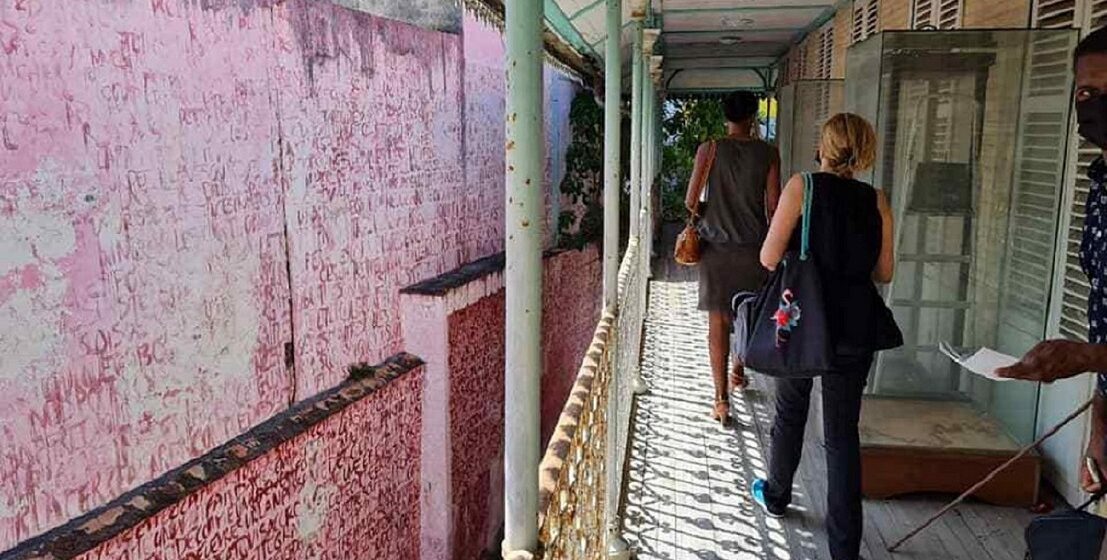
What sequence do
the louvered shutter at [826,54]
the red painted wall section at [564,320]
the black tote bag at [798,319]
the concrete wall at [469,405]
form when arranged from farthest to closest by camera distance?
the louvered shutter at [826,54]
the red painted wall section at [564,320]
the concrete wall at [469,405]
the black tote bag at [798,319]

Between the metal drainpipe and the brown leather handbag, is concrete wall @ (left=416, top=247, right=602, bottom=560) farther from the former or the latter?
the metal drainpipe


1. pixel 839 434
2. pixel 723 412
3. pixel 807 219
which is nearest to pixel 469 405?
pixel 723 412

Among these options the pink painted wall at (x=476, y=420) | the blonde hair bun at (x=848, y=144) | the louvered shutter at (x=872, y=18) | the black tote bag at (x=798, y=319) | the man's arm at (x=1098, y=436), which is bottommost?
the pink painted wall at (x=476, y=420)

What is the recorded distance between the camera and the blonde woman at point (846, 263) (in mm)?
2691

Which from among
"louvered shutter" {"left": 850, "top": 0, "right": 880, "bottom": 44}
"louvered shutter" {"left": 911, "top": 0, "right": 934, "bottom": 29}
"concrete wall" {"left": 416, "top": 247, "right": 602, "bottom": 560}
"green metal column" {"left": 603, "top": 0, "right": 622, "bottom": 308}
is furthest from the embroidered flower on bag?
"louvered shutter" {"left": 850, "top": 0, "right": 880, "bottom": 44}

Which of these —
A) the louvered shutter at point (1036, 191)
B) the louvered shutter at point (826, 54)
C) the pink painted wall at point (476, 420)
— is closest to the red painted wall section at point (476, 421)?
the pink painted wall at point (476, 420)

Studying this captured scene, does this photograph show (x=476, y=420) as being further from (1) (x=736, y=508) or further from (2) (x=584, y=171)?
(2) (x=584, y=171)

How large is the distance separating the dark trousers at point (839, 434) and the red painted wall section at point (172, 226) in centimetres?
201

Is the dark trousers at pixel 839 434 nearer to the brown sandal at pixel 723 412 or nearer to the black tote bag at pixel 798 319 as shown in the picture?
the black tote bag at pixel 798 319

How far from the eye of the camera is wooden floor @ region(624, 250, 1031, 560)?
3217mm

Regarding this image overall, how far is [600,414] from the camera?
269 centimetres

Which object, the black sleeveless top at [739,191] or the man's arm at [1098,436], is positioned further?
the black sleeveless top at [739,191]

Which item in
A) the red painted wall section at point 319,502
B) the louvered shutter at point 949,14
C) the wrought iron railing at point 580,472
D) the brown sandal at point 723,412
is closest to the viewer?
the wrought iron railing at point 580,472

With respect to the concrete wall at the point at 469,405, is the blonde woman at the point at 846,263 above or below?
above
